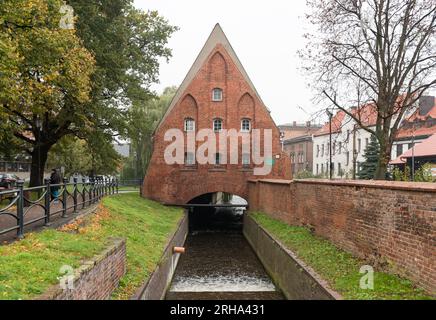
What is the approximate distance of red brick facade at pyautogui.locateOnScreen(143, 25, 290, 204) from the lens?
31609 mm

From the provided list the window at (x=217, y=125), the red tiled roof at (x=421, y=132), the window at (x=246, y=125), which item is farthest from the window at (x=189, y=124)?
the red tiled roof at (x=421, y=132)

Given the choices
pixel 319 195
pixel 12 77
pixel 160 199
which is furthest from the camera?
pixel 160 199

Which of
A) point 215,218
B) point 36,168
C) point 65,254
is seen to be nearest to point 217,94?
point 215,218

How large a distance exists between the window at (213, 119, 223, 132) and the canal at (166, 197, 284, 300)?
25.7 feet

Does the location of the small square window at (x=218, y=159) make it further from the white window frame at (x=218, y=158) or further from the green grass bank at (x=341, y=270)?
the green grass bank at (x=341, y=270)

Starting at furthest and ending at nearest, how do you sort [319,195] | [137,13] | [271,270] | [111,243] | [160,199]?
1. [160,199]
2. [137,13]
3. [271,270]
4. [319,195]
5. [111,243]

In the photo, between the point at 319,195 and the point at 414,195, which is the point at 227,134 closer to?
the point at 319,195

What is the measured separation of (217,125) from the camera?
105 ft

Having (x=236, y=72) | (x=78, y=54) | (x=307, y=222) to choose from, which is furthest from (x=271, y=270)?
(x=236, y=72)

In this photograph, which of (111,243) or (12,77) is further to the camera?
(12,77)

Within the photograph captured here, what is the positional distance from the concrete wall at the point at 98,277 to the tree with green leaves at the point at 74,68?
21.7 feet

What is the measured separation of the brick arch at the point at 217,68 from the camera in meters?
32.0

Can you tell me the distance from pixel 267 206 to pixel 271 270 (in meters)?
8.56
